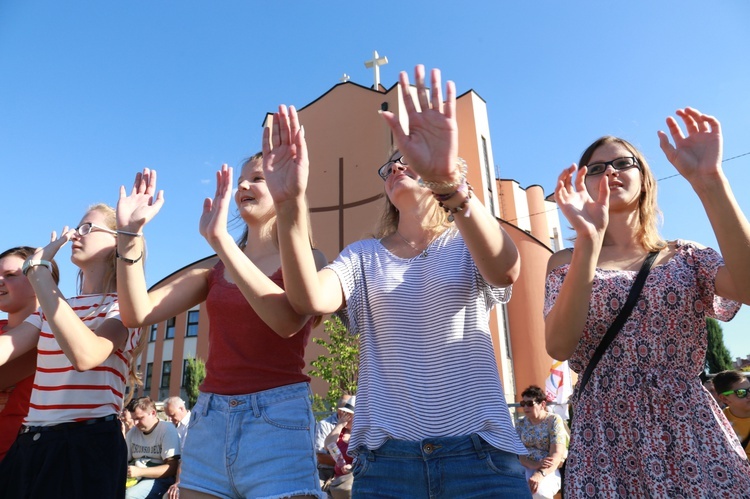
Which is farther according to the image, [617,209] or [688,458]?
[617,209]

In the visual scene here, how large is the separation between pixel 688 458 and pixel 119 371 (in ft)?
8.23

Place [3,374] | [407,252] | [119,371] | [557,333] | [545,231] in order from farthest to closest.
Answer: [545,231] < [3,374] < [119,371] < [407,252] < [557,333]

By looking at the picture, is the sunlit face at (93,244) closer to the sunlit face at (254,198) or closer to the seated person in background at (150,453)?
the sunlit face at (254,198)

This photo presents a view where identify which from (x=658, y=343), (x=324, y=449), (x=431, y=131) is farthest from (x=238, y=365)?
(x=324, y=449)

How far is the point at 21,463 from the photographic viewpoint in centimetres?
244

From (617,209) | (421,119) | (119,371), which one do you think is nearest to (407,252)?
(421,119)

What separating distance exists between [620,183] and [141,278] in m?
2.10

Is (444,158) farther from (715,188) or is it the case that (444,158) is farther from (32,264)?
(32,264)

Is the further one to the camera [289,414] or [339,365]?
[339,365]

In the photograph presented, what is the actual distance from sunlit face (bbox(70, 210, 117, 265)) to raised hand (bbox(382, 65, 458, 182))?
6.85 ft

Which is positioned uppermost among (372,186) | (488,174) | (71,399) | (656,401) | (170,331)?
(488,174)

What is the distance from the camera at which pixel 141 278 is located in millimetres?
2396

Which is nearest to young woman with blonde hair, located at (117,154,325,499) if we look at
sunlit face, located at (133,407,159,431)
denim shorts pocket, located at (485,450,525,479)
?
denim shorts pocket, located at (485,450,525,479)

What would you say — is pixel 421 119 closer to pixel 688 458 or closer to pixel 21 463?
pixel 688 458
